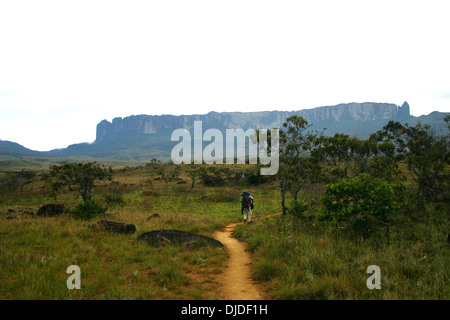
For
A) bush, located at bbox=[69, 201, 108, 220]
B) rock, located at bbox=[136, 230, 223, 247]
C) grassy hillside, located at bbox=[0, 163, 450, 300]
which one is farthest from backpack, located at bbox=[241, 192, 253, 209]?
bush, located at bbox=[69, 201, 108, 220]

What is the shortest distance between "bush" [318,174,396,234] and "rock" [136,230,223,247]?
5.58 meters

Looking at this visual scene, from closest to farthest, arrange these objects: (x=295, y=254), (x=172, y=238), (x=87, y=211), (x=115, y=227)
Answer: (x=295, y=254) < (x=172, y=238) < (x=115, y=227) < (x=87, y=211)

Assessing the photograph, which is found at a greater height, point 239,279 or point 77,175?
point 77,175

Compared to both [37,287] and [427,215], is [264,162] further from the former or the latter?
[37,287]

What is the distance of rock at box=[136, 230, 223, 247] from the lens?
32.7ft

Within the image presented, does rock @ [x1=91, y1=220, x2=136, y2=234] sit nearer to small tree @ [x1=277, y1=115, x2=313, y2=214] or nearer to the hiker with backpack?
the hiker with backpack

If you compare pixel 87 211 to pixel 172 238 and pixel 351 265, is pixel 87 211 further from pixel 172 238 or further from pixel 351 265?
pixel 351 265

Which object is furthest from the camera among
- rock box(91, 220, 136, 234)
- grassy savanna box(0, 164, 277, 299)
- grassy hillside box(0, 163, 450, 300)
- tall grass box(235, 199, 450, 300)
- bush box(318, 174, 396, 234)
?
rock box(91, 220, 136, 234)

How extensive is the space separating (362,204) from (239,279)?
695cm

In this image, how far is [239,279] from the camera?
7113mm

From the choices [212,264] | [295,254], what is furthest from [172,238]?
[295,254]

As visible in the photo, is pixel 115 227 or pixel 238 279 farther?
pixel 115 227
